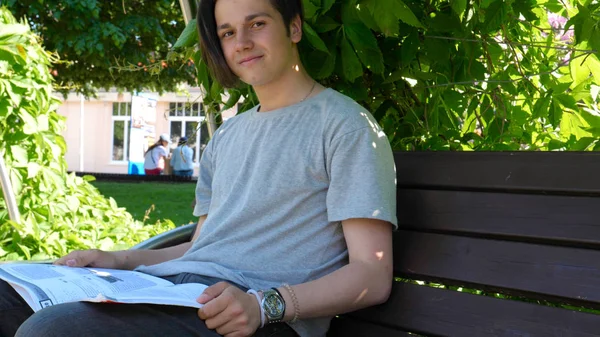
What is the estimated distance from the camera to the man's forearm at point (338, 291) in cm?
155

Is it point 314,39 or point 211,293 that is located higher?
point 314,39

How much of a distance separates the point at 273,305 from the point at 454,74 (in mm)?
1100

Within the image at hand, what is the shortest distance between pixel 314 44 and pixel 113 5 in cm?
1188

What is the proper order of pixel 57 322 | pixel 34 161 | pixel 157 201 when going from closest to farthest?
pixel 57 322 < pixel 34 161 < pixel 157 201

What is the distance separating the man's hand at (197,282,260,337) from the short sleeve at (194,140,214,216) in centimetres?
62

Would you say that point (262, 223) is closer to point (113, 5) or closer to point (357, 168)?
point (357, 168)

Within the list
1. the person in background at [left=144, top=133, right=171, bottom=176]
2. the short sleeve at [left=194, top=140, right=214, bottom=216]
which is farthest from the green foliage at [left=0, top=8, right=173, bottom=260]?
the person in background at [left=144, top=133, right=171, bottom=176]

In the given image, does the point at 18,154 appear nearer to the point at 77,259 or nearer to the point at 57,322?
the point at 77,259

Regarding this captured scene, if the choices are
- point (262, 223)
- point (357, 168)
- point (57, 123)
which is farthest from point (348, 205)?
point (57, 123)

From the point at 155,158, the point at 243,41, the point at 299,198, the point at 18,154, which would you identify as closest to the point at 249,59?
the point at 243,41

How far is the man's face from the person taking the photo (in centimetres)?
184

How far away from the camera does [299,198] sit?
1726 millimetres

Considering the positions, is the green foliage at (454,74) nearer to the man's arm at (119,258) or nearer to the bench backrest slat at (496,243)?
the bench backrest slat at (496,243)

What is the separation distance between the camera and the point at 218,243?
178 centimetres
